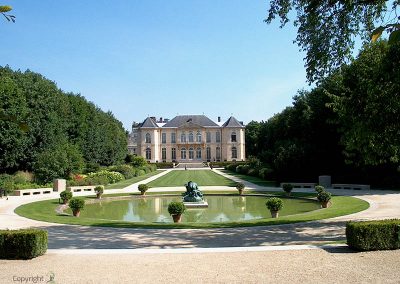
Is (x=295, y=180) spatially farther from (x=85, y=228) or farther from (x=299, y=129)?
(x=85, y=228)

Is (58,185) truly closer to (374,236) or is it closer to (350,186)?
(350,186)

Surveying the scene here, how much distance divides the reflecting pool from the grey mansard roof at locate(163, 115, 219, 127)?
60924 mm

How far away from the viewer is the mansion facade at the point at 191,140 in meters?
82.4

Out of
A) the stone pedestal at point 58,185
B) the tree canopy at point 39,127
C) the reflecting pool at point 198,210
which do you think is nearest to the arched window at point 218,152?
the tree canopy at point 39,127

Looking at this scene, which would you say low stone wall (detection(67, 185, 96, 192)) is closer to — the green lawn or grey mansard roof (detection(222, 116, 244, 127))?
the green lawn

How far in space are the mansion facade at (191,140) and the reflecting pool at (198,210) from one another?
59.0 meters

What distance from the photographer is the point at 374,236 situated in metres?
8.02

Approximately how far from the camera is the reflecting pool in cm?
1617

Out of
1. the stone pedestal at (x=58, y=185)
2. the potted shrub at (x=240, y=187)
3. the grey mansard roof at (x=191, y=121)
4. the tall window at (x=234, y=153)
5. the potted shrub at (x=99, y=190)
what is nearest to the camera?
the potted shrub at (x=99, y=190)

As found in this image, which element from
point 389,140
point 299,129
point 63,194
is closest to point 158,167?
point 299,129

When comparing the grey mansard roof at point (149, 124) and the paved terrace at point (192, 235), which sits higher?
the grey mansard roof at point (149, 124)

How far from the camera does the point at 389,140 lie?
11336 mm

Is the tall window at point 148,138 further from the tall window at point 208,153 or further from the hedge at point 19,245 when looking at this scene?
the hedge at point 19,245

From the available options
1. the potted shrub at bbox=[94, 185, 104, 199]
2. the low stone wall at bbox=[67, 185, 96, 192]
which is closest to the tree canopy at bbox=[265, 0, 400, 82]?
the potted shrub at bbox=[94, 185, 104, 199]
